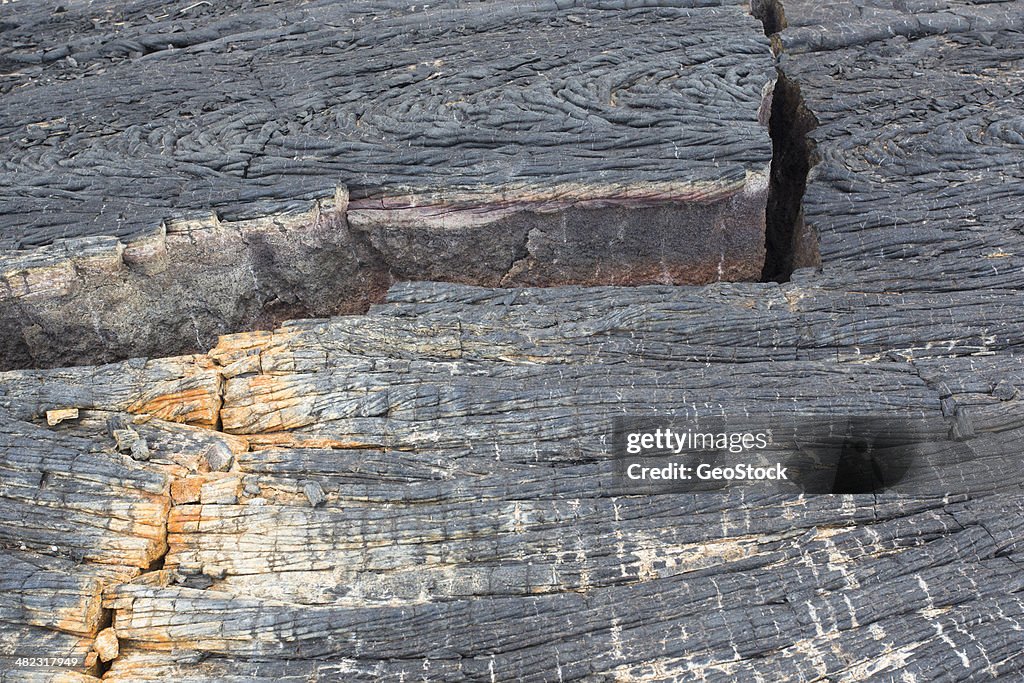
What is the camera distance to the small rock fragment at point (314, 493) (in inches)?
166

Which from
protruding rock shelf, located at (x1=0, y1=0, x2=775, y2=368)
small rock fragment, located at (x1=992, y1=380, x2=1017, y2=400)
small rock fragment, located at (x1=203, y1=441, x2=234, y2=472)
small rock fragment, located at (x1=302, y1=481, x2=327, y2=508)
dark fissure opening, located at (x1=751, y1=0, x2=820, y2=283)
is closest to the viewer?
small rock fragment, located at (x1=302, y1=481, x2=327, y2=508)

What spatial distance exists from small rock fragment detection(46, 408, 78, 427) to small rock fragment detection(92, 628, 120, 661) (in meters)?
1.07

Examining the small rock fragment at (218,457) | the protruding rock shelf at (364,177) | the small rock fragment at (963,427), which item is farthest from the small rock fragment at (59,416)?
the small rock fragment at (963,427)

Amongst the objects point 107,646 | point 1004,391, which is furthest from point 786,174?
point 107,646

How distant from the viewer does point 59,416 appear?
4.40 meters

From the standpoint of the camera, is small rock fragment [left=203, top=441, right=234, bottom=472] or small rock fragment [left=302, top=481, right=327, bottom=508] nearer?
small rock fragment [left=302, top=481, right=327, bottom=508]

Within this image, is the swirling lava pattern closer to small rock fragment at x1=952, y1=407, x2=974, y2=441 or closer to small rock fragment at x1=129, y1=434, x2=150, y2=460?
A: small rock fragment at x1=129, y1=434, x2=150, y2=460

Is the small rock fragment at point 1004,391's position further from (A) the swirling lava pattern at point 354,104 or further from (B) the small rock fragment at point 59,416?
(B) the small rock fragment at point 59,416

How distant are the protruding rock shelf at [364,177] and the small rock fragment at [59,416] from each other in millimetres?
835

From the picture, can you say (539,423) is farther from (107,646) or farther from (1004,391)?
(1004,391)

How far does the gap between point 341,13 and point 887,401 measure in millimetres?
4612

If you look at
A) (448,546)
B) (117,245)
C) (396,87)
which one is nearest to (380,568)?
(448,546)

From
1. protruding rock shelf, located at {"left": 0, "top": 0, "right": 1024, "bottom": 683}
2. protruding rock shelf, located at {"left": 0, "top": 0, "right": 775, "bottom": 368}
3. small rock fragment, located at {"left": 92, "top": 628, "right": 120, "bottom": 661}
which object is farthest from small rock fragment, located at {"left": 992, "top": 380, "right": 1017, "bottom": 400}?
small rock fragment, located at {"left": 92, "top": 628, "right": 120, "bottom": 661}

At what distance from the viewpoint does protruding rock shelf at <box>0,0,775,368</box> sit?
17.0 feet
